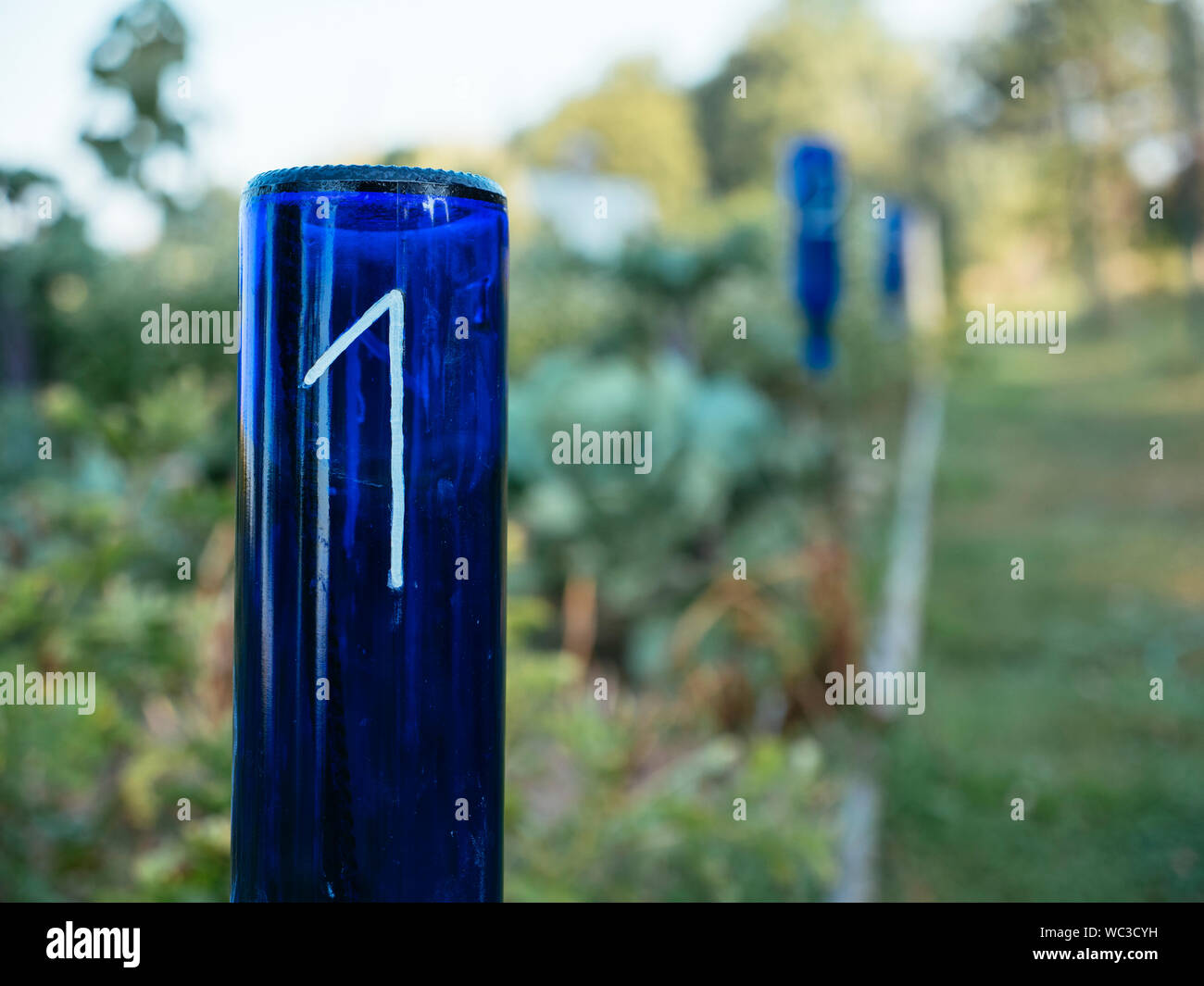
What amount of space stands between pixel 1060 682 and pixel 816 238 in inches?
93.6

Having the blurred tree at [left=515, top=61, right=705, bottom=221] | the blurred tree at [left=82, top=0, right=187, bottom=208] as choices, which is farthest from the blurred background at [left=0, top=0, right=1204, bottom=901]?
the blurred tree at [left=515, top=61, right=705, bottom=221]

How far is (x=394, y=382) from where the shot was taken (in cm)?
68

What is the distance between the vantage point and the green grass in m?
3.31

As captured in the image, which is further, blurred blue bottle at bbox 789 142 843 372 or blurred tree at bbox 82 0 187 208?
blurred blue bottle at bbox 789 142 843 372

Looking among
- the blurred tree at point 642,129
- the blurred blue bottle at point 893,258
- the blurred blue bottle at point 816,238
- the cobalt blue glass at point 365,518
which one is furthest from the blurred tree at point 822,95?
the cobalt blue glass at point 365,518

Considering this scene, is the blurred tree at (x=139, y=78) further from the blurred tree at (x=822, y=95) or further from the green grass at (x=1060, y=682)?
the blurred tree at (x=822, y=95)

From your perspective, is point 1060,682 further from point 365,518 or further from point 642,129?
point 642,129

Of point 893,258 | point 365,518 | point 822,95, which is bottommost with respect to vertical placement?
point 365,518

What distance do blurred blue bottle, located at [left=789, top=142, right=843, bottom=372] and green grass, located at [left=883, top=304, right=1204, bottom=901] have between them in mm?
1531

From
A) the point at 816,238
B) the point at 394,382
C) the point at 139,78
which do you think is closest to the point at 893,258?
the point at 816,238

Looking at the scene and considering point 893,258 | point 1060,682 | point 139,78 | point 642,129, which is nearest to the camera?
point 139,78

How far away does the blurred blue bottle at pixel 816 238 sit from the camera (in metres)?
5.41

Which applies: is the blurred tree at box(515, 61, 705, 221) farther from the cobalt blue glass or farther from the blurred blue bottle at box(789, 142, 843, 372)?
the cobalt blue glass
